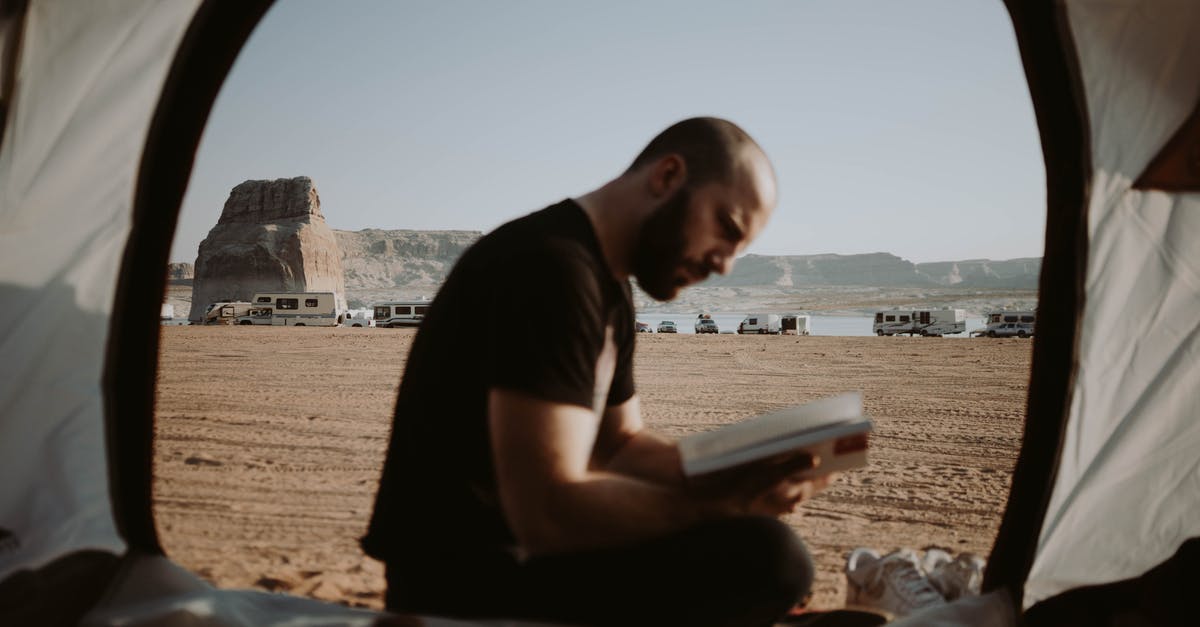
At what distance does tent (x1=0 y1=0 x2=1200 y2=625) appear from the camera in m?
2.50

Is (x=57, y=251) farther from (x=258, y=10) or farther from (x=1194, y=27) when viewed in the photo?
(x=1194, y=27)

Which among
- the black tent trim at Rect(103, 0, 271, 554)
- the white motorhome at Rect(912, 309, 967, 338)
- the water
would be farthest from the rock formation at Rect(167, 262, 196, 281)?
the black tent trim at Rect(103, 0, 271, 554)

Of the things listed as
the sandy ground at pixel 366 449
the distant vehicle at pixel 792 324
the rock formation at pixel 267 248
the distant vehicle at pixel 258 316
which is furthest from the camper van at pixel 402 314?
the rock formation at pixel 267 248

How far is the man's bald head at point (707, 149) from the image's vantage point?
1854 millimetres

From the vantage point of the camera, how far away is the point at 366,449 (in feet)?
25.6

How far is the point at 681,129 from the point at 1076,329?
163cm

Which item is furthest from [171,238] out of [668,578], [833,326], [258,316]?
[833,326]

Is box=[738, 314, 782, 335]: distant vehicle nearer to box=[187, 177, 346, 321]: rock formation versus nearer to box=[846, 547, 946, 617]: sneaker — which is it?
box=[846, 547, 946, 617]: sneaker

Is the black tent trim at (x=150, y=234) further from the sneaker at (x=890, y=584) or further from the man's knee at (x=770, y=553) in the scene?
the sneaker at (x=890, y=584)

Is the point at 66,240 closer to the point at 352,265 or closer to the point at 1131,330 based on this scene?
the point at 1131,330

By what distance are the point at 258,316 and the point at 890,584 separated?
111 ft

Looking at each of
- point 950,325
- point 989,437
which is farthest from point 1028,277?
point 989,437

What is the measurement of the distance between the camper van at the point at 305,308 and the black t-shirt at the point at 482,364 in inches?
1290

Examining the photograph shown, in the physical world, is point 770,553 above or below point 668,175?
below
